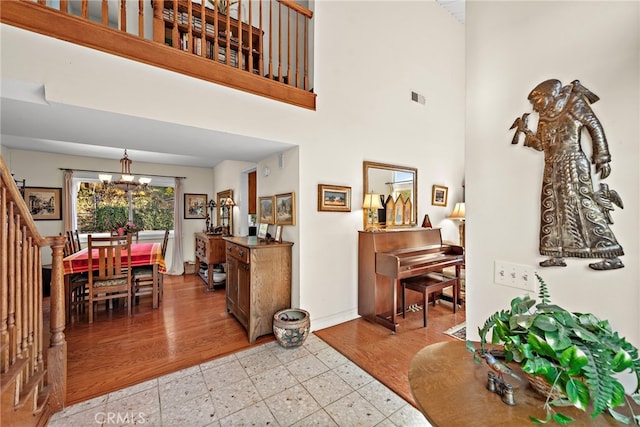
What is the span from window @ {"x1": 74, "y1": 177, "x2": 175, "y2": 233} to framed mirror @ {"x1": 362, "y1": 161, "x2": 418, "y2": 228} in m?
4.70

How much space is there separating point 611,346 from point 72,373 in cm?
335

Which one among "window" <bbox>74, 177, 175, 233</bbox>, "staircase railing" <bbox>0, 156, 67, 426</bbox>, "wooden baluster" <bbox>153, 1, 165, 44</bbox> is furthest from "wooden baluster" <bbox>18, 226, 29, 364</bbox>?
"window" <bbox>74, 177, 175, 233</bbox>

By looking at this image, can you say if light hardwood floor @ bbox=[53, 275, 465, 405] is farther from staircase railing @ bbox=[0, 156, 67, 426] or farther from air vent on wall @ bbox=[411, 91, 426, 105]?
air vent on wall @ bbox=[411, 91, 426, 105]

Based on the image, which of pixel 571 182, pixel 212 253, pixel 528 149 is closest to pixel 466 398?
pixel 571 182

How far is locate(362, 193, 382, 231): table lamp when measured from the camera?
10.6 feet

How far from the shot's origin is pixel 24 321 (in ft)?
4.78

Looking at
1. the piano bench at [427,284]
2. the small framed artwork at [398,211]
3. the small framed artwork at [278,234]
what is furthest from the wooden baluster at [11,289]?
the small framed artwork at [398,211]

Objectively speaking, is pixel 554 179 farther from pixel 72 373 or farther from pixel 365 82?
pixel 72 373

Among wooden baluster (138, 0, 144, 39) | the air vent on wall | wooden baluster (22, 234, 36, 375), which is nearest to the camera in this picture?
wooden baluster (22, 234, 36, 375)

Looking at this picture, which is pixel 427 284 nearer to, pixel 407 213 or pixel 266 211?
pixel 407 213

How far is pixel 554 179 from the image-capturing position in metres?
1.13

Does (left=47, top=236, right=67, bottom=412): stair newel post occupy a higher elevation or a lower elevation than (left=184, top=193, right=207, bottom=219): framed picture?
lower

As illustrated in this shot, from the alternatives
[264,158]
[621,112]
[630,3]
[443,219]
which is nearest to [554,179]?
[621,112]

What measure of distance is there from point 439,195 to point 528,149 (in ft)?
10.3
